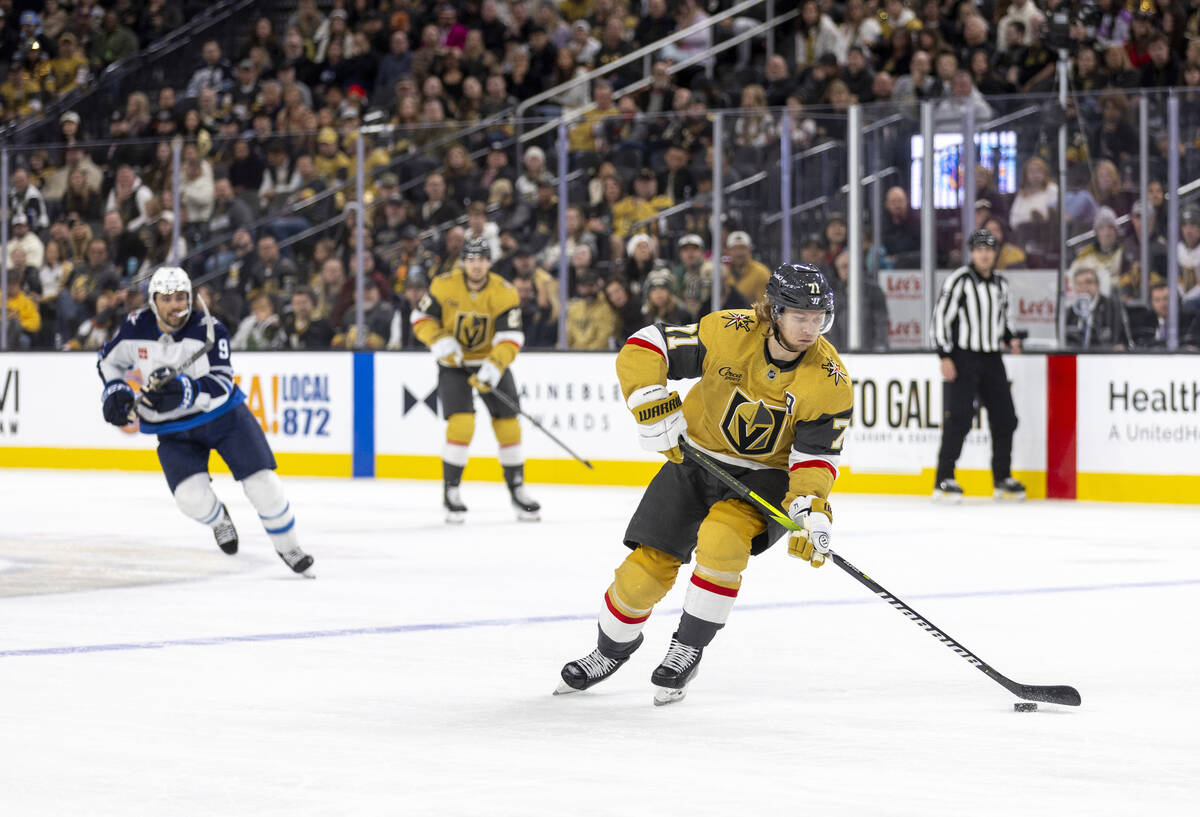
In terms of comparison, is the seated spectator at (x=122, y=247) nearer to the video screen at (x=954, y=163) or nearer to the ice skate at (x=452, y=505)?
the ice skate at (x=452, y=505)

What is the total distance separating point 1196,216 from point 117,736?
803 centimetres

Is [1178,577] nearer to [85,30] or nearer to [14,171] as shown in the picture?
[14,171]

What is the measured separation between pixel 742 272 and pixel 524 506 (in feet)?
8.09

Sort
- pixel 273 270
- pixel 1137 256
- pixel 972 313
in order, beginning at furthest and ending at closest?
pixel 273 270 < pixel 972 313 < pixel 1137 256

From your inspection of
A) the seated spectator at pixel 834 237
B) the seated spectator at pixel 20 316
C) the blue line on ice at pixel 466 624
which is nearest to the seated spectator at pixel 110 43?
the seated spectator at pixel 20 316

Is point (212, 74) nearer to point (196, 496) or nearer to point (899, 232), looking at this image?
point (899, 232)

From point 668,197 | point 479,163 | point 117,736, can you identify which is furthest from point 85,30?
point 117,736

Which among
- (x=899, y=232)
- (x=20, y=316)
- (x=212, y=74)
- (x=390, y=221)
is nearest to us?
(x=899, y=232)

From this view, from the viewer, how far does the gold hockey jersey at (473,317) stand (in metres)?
10.2

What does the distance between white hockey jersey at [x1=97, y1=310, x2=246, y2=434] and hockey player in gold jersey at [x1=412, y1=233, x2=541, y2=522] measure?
255 centimetres

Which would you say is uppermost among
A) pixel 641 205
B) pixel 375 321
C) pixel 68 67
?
pixel 68 67

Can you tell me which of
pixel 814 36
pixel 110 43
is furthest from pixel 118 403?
pixel 110 43

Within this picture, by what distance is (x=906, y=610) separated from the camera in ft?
15.9

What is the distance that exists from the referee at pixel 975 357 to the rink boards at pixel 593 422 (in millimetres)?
363
